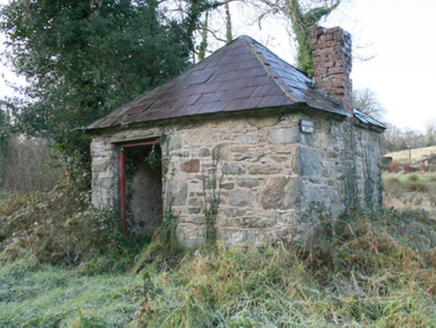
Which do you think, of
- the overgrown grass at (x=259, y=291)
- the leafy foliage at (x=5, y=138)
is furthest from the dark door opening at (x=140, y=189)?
the leafy foliage at (x=5, y=138)

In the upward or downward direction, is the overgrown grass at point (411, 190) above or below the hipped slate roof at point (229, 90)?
below

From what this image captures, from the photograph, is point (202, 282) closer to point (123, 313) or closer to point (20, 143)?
point (123, 313)

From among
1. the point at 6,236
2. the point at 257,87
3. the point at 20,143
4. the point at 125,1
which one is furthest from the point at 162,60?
the point at 20,143

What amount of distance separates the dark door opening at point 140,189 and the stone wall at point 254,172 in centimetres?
76

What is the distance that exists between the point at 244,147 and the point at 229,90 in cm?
104

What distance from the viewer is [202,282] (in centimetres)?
415

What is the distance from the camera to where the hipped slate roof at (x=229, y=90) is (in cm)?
539

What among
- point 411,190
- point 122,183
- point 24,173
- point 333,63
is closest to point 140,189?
point 122,183

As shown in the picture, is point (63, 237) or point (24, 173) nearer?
point (63, 237)

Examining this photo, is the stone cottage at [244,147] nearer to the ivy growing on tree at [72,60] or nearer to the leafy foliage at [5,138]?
the ivy growing on tree at [72,60]

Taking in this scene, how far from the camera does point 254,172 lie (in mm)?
5406

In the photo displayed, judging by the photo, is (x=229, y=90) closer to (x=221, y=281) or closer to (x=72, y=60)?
(x=221, y=281)

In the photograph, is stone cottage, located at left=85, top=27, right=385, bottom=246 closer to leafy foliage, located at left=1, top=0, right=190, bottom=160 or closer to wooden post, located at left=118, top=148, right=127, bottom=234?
wooden post, located at left=118, top=148, right=127, bottom=234

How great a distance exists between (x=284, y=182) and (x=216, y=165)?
1.12 metres
